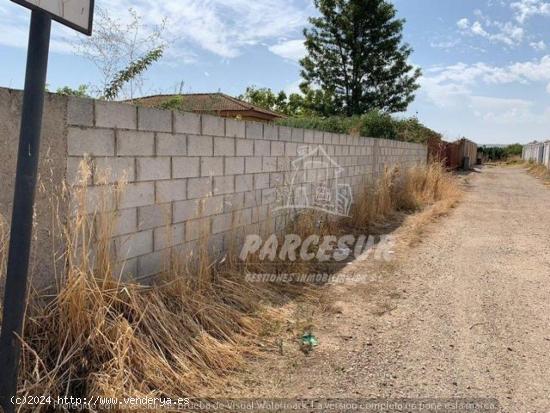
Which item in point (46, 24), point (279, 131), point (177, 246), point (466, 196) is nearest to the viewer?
point (46, 24)

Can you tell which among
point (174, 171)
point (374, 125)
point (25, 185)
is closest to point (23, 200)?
point (25, 185)

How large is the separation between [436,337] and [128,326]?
2.31 m

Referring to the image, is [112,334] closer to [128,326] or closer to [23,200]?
[128,326]

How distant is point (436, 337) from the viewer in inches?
134

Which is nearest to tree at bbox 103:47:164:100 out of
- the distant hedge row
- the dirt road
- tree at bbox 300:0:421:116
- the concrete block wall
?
the concrete block wall

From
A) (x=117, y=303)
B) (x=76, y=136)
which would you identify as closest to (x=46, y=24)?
(x=76, y=136)

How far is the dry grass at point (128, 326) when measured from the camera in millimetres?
2254

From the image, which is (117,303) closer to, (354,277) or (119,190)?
(119,190)

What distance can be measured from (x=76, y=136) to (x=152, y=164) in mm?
724

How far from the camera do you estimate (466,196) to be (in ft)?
44.1

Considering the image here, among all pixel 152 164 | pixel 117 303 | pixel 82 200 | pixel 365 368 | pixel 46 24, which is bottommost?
pixel 365 368

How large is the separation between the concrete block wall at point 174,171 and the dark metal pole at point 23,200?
0.93m

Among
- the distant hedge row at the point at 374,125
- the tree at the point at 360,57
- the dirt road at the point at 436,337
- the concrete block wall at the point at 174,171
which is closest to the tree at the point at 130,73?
the concrete block wall at the point at 174,171

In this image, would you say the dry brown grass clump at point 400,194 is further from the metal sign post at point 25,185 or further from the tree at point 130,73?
the metal sign post at point 25,185
